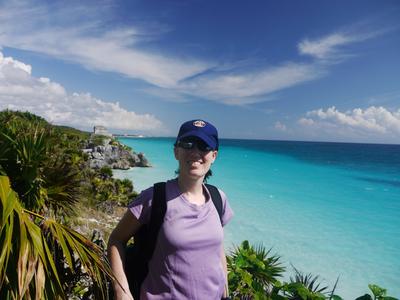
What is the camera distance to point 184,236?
174 cm

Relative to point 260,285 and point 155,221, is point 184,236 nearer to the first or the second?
point 155,221

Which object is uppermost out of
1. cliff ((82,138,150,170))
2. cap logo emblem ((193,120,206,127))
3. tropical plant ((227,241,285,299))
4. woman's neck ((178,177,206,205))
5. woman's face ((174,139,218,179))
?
cap logo emblem ((193,120,206,127))

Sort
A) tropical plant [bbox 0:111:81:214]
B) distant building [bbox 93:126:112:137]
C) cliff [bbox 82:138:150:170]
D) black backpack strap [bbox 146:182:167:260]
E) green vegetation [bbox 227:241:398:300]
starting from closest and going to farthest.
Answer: black backpack strap [bbox 146:182:167:260] → tropical plant [bbox 0:111:81:214] → green vegetation [bbox 227:241:398:300] → cliff [bbox 82:138:150:170] → distant building [bbox 93:126:112:137]

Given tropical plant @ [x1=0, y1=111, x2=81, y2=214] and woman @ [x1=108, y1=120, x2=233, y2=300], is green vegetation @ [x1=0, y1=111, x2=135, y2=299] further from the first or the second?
woman @ [x1=108, y1=120, x2=233, y2=300]

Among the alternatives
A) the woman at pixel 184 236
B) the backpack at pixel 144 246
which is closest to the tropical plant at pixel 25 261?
the backpack at pixel 144 246

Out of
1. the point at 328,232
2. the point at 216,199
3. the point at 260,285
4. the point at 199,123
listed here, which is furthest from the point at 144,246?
the point at 328,232

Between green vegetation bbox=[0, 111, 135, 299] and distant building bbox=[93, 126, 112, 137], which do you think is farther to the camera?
distant building bbox=[93, 126, 112, 137]

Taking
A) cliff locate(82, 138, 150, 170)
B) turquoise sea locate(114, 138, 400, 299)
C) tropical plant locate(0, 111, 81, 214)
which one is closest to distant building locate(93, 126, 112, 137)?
cliff locate(82, 138, 150, 170)

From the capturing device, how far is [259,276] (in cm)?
413

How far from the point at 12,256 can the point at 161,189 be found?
1051 mm

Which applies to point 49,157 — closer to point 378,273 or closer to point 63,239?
point 63,239

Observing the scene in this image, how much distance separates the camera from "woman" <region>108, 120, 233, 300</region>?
1736 millimetres

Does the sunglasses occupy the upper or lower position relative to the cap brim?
lower

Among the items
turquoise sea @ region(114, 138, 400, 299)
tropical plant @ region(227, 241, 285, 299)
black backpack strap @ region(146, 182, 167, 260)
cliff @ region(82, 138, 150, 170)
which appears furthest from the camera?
cliff @ region(82, 138, 150, 170)
